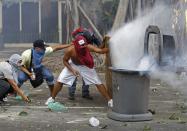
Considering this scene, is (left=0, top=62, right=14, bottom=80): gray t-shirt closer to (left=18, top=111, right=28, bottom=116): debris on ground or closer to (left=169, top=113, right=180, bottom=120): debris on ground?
(left=18, top=111, right=28, bottom=116): debris on ground

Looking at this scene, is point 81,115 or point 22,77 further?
point 22,77

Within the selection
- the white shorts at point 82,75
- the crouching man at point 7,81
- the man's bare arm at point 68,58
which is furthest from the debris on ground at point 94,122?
the crouching man at point 7,81

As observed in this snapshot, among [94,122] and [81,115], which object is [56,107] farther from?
[94,122]

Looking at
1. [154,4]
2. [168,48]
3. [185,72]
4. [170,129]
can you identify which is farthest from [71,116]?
[154,4]

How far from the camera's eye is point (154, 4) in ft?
57.9

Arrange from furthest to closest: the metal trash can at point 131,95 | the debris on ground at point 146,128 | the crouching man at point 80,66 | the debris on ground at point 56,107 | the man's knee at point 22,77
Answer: the man's knee at point 22,77 → the crouching man at point 80,66 → the debris on ground at point 56,107 → the metal trash can at point 131,95 → the debris on ground at point 146,128

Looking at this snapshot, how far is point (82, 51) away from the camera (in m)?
9.67

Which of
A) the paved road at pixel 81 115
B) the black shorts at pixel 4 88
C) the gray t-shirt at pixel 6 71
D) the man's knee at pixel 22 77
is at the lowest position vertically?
the paved road at pixel 81 115

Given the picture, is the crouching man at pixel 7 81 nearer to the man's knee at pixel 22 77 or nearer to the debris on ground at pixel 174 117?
the man's knee at pixel 22 77

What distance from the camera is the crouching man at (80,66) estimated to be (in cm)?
964

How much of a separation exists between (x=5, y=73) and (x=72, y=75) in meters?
1.26

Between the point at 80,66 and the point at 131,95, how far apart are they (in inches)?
67.3

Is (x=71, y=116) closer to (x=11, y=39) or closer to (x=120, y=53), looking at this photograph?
(x=120, y=53)

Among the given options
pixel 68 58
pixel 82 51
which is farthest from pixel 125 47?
pixel 68 58
